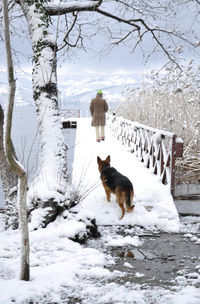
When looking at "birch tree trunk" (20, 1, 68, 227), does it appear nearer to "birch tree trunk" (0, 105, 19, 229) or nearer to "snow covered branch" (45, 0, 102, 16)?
"snow covered branch" (45, 0, 102, 16)

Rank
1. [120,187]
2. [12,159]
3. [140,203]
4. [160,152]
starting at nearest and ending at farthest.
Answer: [12,159]
[120,187]
[140,203]
[160,152]

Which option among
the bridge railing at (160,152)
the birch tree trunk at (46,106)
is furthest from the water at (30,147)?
the bridge railing at (160,152)

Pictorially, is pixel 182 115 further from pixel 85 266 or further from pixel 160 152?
pixel 85 266

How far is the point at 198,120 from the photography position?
859cm

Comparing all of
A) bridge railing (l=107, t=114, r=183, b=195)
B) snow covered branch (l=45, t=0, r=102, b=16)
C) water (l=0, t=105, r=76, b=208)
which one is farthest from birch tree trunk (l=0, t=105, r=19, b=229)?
bridge railing (l=107, t=114, r=183, b=195)

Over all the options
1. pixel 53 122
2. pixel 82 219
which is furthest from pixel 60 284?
pixel 53 122

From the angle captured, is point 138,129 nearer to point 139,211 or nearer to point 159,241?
point 139,211

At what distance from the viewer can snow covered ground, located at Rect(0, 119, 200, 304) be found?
271 centimetres

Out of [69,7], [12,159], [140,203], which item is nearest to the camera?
[12,159]

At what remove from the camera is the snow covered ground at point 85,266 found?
2.71 metres

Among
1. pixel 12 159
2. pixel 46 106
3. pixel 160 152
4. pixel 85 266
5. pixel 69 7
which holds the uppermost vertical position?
pixel 69 7

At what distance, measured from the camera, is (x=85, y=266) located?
3.37m

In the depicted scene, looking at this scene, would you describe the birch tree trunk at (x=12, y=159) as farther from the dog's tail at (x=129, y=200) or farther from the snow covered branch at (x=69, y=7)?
the snow covered branch at (x=69, y=7)

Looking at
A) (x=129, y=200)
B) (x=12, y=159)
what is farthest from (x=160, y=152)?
(x=12, y=159)
